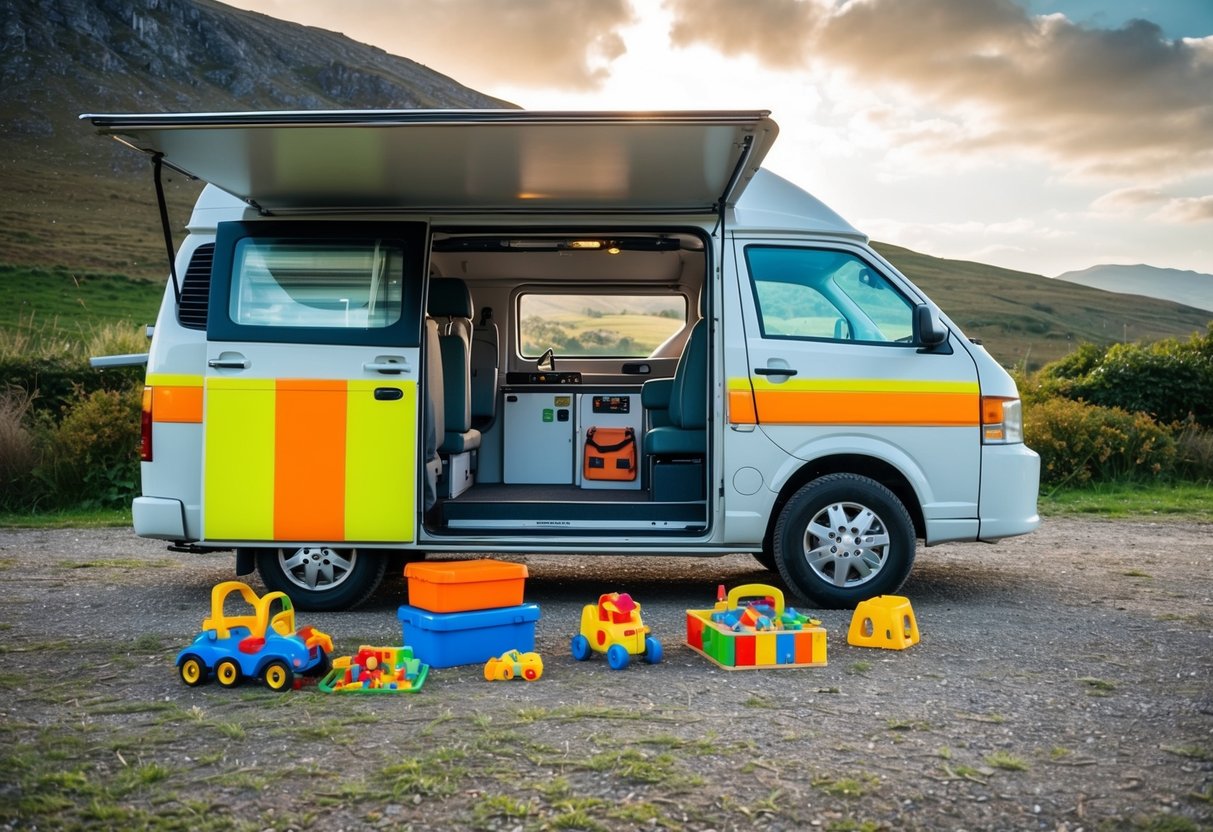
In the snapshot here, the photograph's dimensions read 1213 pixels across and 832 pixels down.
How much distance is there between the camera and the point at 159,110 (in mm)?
109375

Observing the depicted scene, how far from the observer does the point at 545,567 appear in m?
8.68

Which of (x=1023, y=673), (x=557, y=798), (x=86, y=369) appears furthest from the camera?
(x=86, y=369)

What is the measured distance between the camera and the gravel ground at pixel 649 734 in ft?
11.3

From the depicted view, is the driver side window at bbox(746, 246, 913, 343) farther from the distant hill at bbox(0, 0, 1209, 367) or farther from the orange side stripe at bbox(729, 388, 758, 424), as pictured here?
the distant hill at bbox(0, 0, 1209, 367)

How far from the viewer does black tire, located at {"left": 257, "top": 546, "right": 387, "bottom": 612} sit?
21.6 ft

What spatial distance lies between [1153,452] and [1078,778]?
36.5ft

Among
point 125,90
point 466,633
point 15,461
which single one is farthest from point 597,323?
point 125,90

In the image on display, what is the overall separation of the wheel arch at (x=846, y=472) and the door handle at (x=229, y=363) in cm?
305

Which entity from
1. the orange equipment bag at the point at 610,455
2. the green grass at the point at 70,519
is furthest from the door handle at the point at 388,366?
the green grass at the point at 70,519

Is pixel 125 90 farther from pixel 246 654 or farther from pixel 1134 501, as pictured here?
pixel 246 654

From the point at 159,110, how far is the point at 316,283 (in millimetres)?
113942

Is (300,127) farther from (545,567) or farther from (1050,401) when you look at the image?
(1050,401)

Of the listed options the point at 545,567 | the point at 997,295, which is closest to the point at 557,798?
the point at 545,567

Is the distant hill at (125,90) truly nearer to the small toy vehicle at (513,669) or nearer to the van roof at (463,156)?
the van roof at (463,156)
